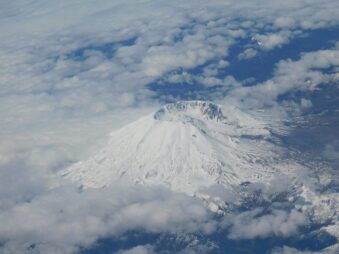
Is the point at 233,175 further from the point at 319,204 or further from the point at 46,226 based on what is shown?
the point at 46,226

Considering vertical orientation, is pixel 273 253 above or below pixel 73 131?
below

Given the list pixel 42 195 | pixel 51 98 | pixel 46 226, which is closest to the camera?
pixel 46 226

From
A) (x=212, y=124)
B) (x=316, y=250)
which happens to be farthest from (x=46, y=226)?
(x=212, y=124)

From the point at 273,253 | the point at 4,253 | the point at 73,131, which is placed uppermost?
the point at 73,131

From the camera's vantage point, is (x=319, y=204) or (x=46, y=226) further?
(x=319, y=204)

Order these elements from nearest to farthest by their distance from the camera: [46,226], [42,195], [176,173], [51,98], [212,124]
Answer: [46,226] → [42,195] → [176,173] → [212,124] → [51,98]

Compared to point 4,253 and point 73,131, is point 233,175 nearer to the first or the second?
point 73,131

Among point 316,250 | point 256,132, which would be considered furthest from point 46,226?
point 256,132
